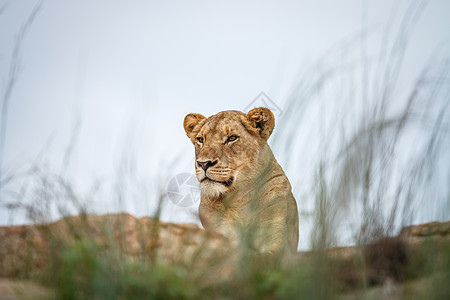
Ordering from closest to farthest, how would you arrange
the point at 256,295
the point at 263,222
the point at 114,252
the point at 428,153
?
the point at 256,295 < the point at 114,252 < the point at 428,153 < the point at 263,222

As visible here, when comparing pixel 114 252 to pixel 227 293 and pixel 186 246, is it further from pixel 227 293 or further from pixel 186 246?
pixel 227 293

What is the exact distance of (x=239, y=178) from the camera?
552 centimetres

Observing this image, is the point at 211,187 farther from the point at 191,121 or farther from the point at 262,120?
the point at 191,121

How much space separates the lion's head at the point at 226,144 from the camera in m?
5.35

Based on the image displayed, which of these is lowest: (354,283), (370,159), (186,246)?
(354,283)

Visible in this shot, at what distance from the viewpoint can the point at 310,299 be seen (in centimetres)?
225

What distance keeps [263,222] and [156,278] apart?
2.90 metres

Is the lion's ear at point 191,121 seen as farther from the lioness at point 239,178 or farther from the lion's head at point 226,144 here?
the lioness at point 239,178

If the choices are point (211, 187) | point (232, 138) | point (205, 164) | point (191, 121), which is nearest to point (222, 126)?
point (232, 138)

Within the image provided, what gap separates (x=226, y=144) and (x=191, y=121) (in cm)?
72

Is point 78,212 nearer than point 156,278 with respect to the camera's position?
No

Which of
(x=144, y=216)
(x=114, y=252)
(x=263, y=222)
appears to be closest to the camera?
(x=114, y=252)

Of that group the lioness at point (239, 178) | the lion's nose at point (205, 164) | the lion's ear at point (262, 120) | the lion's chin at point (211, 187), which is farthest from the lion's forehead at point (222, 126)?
the lion's chin at point (211, 187)

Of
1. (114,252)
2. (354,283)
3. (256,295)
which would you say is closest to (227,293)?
(256,295)
